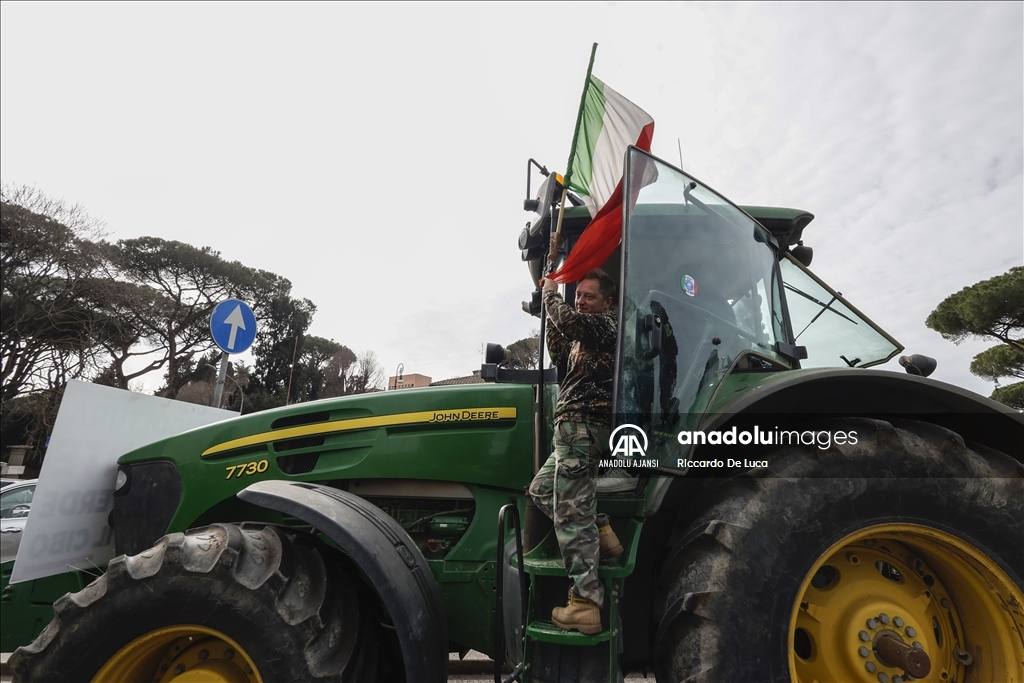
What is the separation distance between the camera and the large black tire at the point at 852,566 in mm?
1819

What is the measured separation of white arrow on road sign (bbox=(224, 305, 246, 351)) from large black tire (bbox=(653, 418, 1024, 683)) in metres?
4.65

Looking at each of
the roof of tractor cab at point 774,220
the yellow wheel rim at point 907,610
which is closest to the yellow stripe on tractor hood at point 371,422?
the roof of tractor cab at point 774,220

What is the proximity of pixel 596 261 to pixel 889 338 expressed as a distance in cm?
174

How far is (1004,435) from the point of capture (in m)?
2.24

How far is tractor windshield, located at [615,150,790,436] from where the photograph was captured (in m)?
2.17

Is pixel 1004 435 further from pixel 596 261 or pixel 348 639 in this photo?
pixel 348 639

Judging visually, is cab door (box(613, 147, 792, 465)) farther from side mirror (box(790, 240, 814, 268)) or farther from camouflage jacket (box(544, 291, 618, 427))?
side mirror (box(790, 240, 814, 268))

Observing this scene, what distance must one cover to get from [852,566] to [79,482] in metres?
3.83

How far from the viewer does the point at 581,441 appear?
2242mm

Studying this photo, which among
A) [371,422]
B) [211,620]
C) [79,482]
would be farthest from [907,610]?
[79,482]

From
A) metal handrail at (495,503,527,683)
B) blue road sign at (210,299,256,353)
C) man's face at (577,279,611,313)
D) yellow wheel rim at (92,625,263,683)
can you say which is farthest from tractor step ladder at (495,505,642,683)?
blue road sign at (210,299,256,353)

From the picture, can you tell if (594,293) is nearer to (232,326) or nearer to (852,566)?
(852,566)

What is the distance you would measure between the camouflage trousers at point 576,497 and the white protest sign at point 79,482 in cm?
253

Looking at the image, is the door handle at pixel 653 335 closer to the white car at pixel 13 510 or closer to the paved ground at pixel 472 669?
the paved ground at pixel 472 669
